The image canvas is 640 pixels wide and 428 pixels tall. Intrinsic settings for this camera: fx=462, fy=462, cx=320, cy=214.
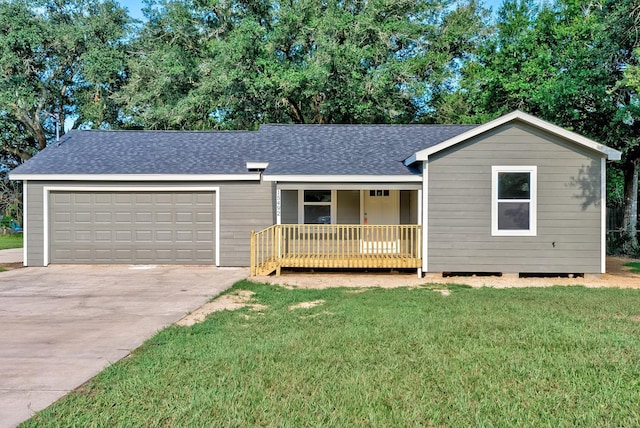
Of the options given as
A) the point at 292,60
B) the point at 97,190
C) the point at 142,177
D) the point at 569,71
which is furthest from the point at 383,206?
the point at 292,60

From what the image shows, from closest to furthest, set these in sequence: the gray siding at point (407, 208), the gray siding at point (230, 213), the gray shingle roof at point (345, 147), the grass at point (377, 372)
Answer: the grass at point (377, 372) → the gray shingle roof at point (345, 147) → the gray siding at point (230, 213) → the gray siding at point (407, 208)

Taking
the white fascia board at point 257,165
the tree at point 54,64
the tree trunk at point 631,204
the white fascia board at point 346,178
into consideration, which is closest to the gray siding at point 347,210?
the white fascia board at point 346,178

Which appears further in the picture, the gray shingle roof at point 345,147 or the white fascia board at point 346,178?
the gray shingle roof at point 345,147

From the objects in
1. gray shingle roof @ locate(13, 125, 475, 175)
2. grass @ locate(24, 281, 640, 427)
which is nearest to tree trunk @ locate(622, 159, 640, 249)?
gray shingle roof @ locate(13, 125, 475, 175)

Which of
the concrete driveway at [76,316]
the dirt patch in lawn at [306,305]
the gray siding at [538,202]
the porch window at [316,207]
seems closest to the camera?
the concrete driveway at [76,316]

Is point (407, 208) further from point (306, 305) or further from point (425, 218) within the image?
point (306, 305)

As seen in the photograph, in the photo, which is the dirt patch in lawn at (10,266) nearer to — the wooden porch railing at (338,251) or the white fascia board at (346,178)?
the wooden porch railing at (338,251)

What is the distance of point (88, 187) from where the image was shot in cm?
1186

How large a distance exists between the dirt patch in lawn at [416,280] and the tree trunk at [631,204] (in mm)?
6301

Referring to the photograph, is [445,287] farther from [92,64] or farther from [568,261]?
[92,64]

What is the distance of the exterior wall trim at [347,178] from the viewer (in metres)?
10.5

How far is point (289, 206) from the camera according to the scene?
12.3m

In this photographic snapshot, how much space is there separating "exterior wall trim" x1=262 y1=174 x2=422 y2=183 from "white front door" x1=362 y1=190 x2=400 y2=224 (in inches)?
73.6

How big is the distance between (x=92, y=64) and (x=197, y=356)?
22607mm
